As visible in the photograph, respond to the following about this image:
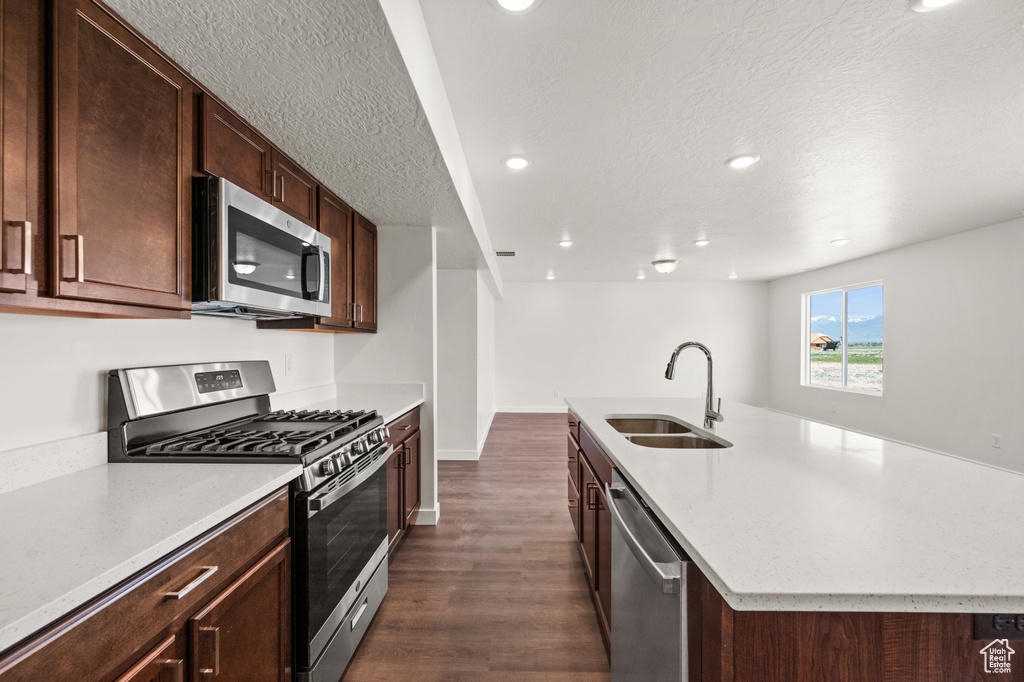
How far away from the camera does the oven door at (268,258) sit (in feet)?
4.91

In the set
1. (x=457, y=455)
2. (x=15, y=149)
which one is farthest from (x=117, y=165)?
(x=457, y=455)

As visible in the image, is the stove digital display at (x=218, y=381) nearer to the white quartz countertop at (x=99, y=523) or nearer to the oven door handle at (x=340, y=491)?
the white quartz countertop at (x=99, y=523)

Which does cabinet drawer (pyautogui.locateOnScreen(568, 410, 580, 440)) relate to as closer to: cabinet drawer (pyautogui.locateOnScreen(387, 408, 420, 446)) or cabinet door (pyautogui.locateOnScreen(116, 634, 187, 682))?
cabinet drawer (pyautogui.locateOnScreen(387, 408, 420, 446))

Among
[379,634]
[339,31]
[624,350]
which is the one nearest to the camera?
[339,31]

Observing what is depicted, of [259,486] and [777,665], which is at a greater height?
[259,486]

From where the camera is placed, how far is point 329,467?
5.14ft

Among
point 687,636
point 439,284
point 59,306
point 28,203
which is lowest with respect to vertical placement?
point 687,636

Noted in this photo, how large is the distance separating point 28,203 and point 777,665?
5.60 ft

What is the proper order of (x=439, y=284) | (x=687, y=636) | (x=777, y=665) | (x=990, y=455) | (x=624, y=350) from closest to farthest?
(x=777, y=665), (x=687, y=636), (x=990, y=455), (x=439, y=284), (x=624, y=350)

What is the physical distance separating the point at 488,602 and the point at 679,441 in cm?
122

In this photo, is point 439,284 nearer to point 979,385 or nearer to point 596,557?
point 596,557

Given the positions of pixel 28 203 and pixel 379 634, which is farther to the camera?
pixel 379 634

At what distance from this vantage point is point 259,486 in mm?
1227

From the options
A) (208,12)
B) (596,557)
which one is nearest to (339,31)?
(208,12)
